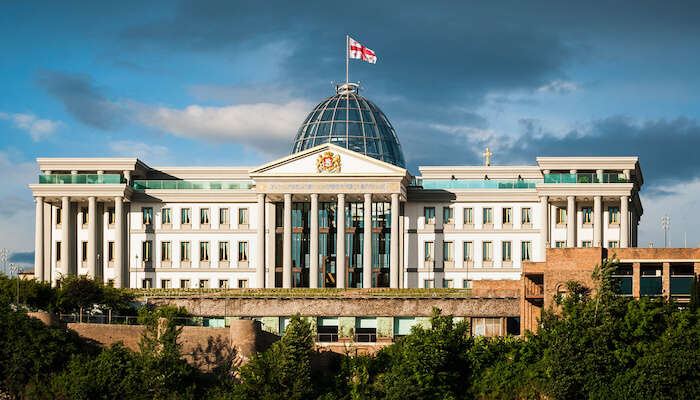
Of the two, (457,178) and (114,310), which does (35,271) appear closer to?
(114,310)

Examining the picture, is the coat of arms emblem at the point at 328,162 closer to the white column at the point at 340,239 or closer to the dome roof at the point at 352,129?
the white column at the point at 340,239

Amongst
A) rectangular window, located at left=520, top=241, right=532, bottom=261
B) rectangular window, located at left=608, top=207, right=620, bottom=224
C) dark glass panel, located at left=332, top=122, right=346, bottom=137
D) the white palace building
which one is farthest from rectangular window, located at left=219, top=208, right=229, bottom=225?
rectangular window, located at left=608, top=207, right=620, bottom=224

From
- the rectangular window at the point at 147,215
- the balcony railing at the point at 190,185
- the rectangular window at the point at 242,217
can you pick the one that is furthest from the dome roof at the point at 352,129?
the rectangular window at the point at 147,215

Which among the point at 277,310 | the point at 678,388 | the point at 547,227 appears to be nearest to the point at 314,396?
the point at 277,310

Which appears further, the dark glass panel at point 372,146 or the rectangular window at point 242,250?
the dark glass panel at point 372,146

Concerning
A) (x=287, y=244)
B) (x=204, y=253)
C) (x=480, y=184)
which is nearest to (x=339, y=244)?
(x=287, y=244)

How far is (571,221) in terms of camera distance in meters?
123

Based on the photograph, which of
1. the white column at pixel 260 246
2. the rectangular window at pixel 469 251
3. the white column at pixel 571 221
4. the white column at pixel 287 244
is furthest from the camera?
the rectangular window at pixel 469 251

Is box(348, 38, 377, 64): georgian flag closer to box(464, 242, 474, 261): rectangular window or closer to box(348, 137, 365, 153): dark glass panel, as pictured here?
box(348, 137, 365, 153): dark glass panel

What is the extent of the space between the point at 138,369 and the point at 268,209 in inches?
1811

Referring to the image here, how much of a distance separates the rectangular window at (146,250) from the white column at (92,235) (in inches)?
207

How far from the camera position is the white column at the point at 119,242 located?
126 meters

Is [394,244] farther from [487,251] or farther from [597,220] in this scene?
[597,220]

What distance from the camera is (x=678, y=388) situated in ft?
253
